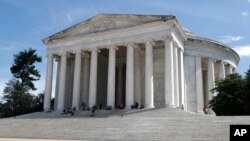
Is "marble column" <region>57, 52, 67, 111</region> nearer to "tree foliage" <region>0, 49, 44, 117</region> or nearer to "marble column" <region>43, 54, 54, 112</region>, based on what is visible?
"marble column" <region>43, 54, 54, 112</region>

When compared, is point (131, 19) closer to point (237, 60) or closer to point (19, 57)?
point (237, 60)

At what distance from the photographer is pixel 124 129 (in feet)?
88.5

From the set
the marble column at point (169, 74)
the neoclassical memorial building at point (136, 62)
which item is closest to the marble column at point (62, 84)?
the neoclassical memorial building at point (136, 62)

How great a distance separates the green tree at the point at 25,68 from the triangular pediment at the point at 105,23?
17454mm

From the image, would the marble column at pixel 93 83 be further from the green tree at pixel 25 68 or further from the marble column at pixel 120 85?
the green tree at pixel 25 68

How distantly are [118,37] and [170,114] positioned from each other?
50.9ft

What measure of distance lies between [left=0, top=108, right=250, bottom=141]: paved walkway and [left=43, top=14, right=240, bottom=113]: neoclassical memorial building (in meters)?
9.73

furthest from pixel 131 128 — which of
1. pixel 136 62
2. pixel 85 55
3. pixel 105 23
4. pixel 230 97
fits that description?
pixel 85 55

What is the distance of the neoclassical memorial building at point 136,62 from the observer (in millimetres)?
41750

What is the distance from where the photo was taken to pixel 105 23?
4709 centimetres

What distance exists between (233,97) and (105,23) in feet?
70.5

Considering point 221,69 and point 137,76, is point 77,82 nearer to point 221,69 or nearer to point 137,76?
point 137,76

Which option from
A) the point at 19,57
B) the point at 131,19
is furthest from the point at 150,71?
the point at 19,57

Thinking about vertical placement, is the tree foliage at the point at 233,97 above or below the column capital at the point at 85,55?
below
